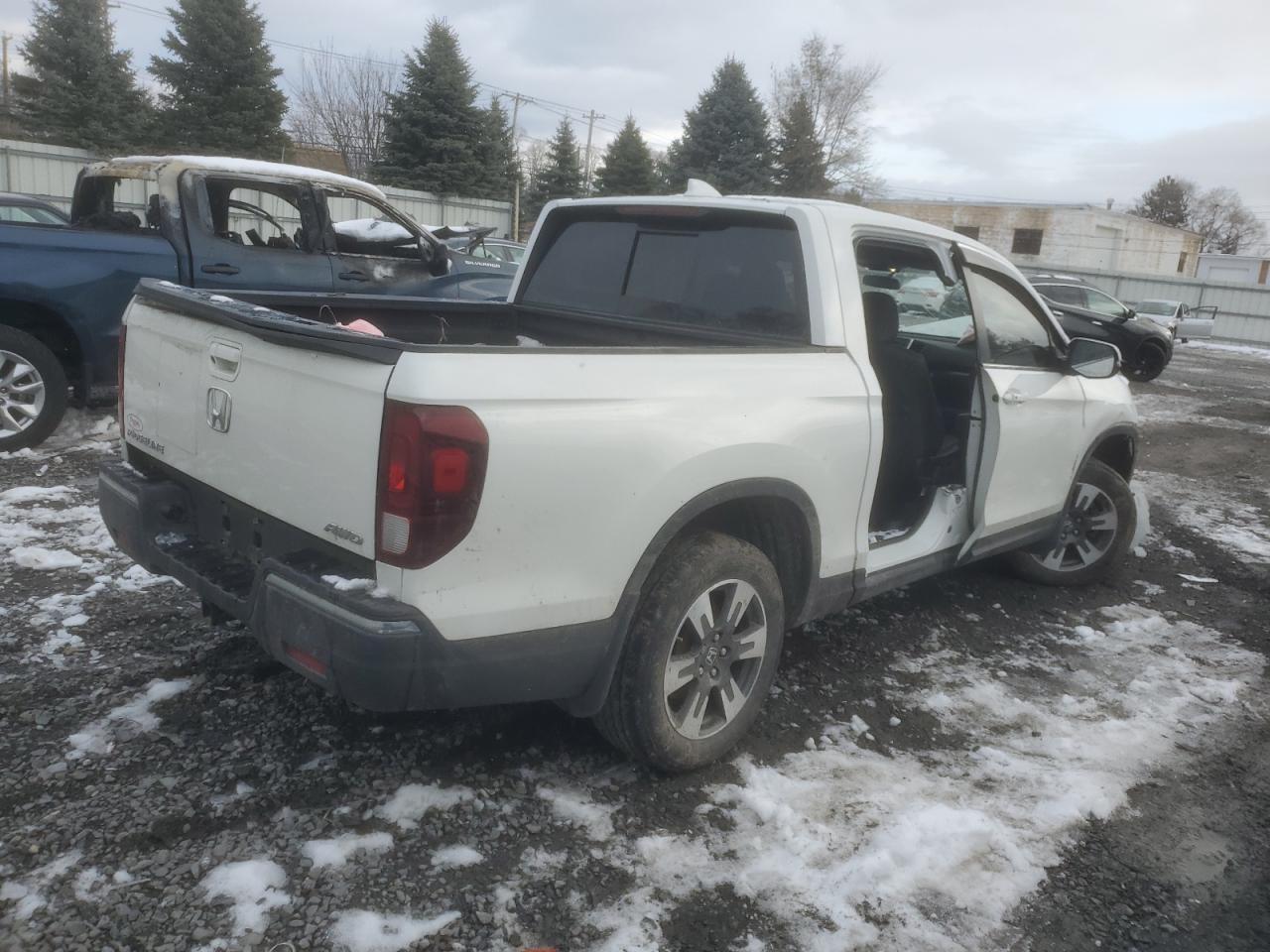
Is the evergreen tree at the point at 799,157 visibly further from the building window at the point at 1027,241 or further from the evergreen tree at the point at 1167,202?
the evergreen tree at the point at 1167,202

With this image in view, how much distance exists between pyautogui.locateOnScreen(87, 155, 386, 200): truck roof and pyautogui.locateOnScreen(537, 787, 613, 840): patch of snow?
205 inches

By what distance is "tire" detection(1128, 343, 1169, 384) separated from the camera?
53.3 feet

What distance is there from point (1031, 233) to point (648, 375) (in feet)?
189

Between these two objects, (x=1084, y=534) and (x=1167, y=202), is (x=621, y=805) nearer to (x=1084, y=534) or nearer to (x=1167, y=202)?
(x=1084, y=534)

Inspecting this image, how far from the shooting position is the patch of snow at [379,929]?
2.27m

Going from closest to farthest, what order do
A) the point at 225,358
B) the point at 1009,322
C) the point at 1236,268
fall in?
the point at 225,358, the point at 1009,322, the point at 1236,268

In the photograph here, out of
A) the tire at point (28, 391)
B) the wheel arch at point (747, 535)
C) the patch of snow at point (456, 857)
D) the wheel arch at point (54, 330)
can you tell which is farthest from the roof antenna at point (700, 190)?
the tire at point (28, 391)

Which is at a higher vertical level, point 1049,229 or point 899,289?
point 1049,229

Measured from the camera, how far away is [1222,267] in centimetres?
5438

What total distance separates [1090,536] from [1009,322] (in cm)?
152

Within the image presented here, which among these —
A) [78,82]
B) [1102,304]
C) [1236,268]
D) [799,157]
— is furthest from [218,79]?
[1236,268]

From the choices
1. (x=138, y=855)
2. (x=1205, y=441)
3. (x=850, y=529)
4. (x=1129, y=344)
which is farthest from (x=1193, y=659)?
(x=1129, y=344)

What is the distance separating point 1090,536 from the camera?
5.24 metres

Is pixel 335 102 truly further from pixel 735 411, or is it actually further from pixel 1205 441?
pixel 735 411
